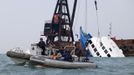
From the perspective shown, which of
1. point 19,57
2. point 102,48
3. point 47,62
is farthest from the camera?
point 102,48

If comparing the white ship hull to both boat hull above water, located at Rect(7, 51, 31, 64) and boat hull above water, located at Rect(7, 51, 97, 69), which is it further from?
boat hull above water, located at Rect(7, 51, 97, 69)

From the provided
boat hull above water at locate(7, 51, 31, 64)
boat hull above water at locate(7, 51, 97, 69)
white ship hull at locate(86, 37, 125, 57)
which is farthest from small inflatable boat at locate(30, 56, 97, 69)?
white ship hull at locate(86, 37, 125, 57)

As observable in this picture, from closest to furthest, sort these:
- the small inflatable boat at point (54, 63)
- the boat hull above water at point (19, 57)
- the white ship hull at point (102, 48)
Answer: the small inflatable boat at point (54, 63), the boat hull above water at point (19, 57), the white ship hull at point (102, 48)

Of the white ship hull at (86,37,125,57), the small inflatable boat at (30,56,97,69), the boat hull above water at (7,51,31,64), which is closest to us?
the small inflatable boat at (30,56,97,69)

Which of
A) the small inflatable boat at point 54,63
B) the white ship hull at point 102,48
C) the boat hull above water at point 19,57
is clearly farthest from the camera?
the white ship hull at point 102,48

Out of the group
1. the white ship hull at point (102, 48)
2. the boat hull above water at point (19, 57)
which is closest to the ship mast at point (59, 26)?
the white ship hull at point (102, 48)

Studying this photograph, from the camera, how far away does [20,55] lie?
1918 inches

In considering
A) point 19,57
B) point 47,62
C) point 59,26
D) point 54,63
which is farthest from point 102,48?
point 47,62

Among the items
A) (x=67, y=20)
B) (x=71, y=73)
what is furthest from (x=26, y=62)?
(x=67, y=20)

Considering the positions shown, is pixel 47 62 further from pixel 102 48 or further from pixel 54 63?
pixel 102 48

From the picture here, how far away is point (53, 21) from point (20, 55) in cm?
5875

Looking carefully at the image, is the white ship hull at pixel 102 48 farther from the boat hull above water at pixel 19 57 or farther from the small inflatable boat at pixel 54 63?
the small inflatable boat at pixel 54 63

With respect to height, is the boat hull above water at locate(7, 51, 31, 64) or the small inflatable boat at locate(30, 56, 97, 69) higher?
the boat hull above water at locate(7, 51, 31, 64)

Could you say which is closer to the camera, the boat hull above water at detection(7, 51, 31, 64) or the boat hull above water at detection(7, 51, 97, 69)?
the boat hull above water at detection(7, 51, 97, 69)
